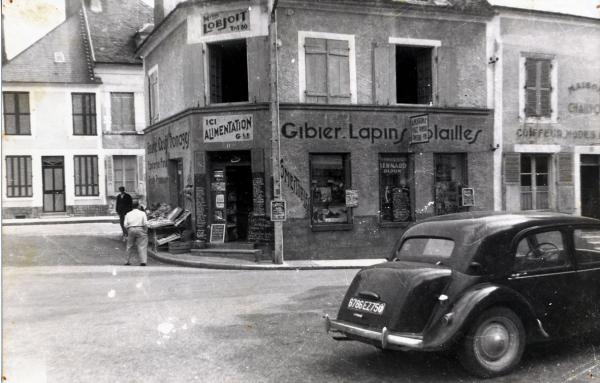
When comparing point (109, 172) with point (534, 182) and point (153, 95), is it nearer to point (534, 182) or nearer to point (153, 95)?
point (153, 95)

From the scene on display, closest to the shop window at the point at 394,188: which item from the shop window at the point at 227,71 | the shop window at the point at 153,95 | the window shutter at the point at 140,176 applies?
the shop window at the point at 227,71

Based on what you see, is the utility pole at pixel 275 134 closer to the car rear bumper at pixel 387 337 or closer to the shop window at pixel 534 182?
the shop window at pixel 534 182

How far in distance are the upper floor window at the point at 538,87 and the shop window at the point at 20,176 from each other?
2341cm

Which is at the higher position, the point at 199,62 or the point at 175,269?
the point at 199,62

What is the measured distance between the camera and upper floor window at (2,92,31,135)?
88.8ft

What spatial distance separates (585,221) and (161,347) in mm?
4826

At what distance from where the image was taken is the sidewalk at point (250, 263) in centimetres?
1282

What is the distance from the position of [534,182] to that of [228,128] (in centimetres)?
926

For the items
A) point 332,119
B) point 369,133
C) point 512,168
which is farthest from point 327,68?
point 512,168

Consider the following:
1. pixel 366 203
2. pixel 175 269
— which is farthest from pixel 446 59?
pixel 175 269

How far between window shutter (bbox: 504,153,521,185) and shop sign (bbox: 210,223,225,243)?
8270 mm

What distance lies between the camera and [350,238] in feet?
48.0

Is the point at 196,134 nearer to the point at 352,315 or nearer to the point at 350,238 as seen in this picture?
the point at 350,238

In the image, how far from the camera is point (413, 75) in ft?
53.2
